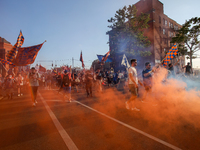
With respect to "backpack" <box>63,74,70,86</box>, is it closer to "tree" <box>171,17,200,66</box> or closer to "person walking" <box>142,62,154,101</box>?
"person walking" <box>142,62,154,101</box>

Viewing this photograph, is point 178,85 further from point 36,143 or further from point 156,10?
point 156,10

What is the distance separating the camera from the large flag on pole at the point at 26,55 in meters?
12.3

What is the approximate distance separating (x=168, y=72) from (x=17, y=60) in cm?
1177

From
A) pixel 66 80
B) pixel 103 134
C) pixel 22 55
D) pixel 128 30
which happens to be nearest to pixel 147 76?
pixel 103 134

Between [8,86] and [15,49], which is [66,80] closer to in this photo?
[8,86]

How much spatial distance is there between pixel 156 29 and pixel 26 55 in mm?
32151

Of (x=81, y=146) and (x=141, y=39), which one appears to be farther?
(x=141, y=39)

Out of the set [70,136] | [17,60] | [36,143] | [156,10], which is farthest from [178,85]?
[156,10]

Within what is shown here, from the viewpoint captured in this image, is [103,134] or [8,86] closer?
[103,134]

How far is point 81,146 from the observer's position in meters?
2.94

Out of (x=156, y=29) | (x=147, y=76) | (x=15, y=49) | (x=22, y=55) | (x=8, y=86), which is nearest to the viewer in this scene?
(x=147, y=76)

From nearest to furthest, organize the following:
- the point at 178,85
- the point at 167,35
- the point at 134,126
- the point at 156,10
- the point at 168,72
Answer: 1. the point at 134,126
2. the point at 168,72
3. the point at 178,85
4. the point at 156,10
5. the point at 167,35

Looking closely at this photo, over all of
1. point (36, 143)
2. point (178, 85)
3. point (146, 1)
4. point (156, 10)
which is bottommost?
point (36, 143)

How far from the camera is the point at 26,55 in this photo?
1247 cm
